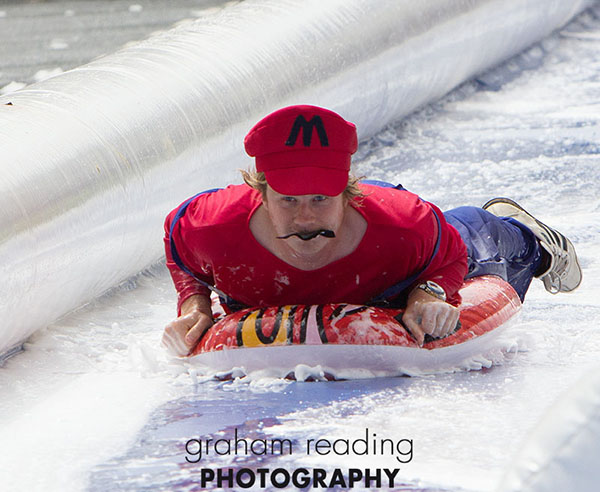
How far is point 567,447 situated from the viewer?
979mm

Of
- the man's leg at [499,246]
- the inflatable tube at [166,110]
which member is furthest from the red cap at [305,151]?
the inflatable tube at [166,110]

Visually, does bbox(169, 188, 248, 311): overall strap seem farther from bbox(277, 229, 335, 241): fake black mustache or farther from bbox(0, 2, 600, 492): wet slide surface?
bbox(277, 229, 335, 241): fake black mustache

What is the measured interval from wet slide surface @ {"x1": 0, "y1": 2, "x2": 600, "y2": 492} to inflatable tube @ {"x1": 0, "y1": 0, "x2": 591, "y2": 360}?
16cm

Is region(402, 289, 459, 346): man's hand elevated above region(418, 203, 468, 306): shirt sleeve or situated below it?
below

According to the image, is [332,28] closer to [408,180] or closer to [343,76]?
[343,76]

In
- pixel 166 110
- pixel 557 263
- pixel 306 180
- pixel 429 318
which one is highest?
pixel 306 180

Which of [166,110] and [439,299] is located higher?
[166,110]

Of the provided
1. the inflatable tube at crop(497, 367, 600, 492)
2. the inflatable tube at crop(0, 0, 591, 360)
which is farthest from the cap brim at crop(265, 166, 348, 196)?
the inflatable tube at crop(497, 367, 600, 492)

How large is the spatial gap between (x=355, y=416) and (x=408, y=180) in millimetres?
1736

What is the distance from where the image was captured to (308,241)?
192 cm

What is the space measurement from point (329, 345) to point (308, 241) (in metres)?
0.21

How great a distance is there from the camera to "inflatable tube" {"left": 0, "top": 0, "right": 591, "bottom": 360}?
2.36 meters

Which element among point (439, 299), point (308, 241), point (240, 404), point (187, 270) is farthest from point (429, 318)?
point (187, 270)

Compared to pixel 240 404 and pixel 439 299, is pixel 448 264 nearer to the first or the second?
pixel 439 299
